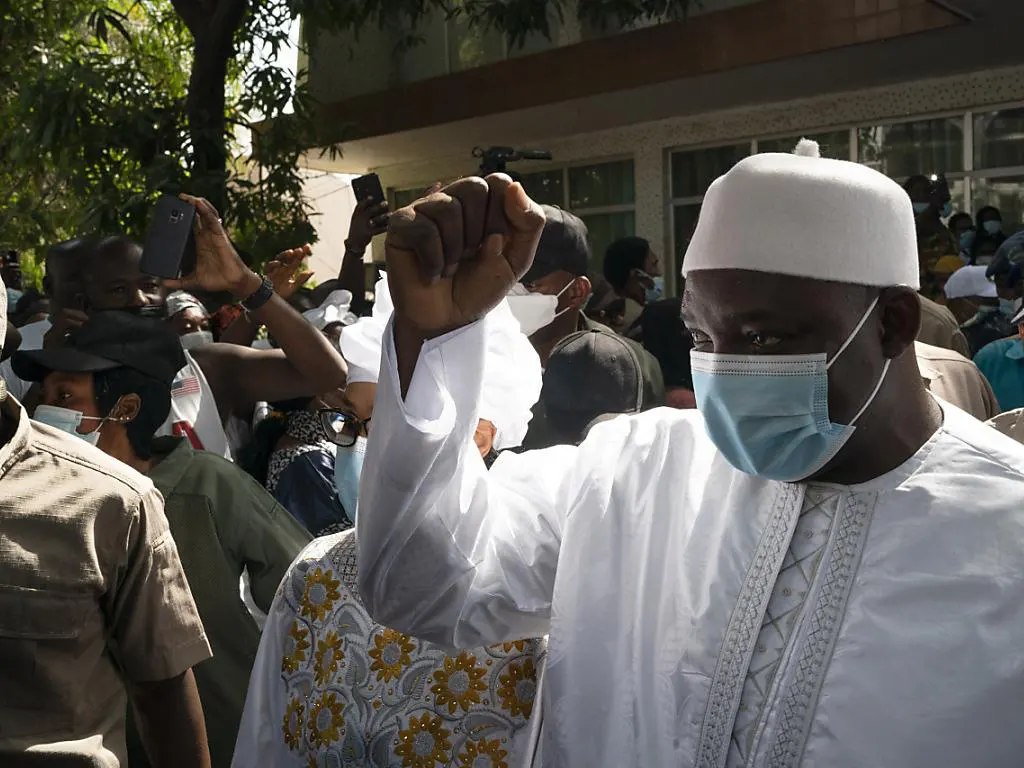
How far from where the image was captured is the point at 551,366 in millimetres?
→ 3529

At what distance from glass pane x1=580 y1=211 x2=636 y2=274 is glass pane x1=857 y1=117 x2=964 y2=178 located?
10.3ft

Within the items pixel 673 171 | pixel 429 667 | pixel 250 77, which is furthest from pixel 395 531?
pixel 673 171

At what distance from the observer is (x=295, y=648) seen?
2.29 meters

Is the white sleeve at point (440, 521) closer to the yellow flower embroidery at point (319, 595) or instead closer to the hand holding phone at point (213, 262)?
the yellow flower embroidery at point (319, 595)

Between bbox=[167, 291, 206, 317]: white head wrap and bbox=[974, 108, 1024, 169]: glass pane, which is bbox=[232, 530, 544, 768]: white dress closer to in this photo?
bbox=[167, 291, 206, 317]: white head wrap

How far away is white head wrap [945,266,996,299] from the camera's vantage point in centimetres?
674

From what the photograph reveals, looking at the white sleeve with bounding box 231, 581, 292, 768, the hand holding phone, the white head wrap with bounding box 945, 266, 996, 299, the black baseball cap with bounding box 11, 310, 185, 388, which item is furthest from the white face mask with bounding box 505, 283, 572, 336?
the white head wrap with bounding box 945, 266, 996, 299

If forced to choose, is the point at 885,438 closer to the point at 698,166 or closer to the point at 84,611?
the point at 84,611

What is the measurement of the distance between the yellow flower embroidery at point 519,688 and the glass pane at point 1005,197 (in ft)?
32.7

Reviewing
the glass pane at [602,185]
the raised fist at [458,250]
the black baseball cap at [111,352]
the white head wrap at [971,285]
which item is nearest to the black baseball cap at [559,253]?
the black baseball cap at [111,352]

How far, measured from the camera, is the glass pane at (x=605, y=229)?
45.7 ft

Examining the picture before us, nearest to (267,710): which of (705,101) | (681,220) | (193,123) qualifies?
(193,123)

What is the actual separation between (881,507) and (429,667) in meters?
0.90

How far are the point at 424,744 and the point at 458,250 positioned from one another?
3.34 feet
